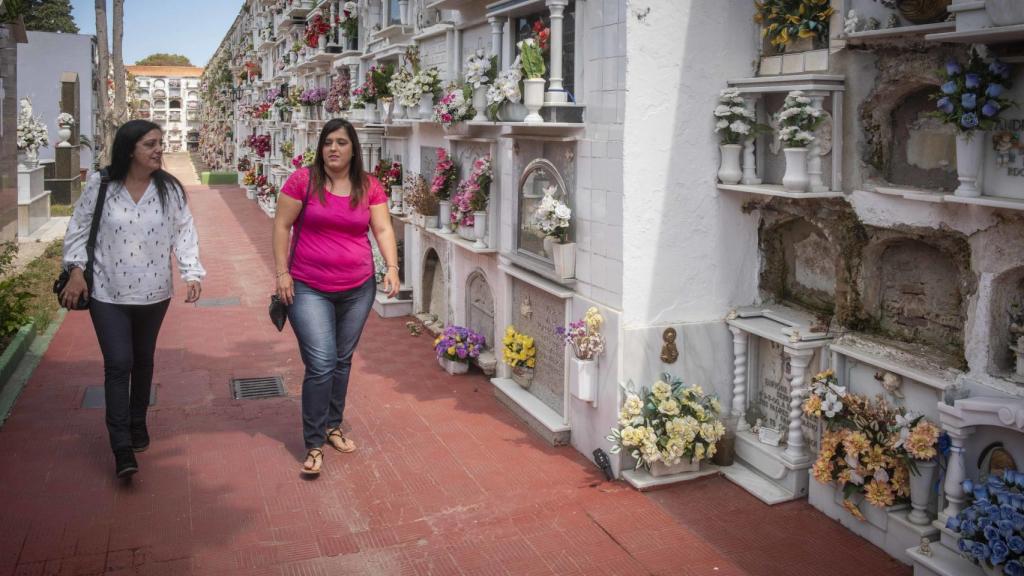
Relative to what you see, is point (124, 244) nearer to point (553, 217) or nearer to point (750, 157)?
point (553, 217)

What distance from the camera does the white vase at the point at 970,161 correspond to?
4.54m

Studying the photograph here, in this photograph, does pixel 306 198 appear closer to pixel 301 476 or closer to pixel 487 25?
pixel 301 476

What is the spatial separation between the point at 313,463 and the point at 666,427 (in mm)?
2287

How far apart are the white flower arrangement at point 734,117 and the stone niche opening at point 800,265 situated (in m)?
0.68

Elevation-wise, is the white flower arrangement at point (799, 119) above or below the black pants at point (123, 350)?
above

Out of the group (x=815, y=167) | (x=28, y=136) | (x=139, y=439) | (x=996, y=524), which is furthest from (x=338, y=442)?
(x=28, y=136)

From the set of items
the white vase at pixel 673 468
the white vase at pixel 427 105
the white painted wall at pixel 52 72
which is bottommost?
the white vase at pixel 673 468

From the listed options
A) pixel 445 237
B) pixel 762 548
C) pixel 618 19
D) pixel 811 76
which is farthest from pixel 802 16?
pixel 445 237

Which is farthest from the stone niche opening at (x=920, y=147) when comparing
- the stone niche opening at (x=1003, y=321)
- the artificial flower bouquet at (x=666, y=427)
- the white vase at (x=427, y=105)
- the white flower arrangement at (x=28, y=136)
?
the white flower arrangement at (x=28, y=136)

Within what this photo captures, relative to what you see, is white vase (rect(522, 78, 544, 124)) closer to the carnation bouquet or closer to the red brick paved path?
the red brick paved path

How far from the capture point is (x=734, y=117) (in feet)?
19.7

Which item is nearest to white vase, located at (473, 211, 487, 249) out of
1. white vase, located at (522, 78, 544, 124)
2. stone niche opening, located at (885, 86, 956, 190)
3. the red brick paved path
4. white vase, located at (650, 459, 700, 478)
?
the red brick paved path

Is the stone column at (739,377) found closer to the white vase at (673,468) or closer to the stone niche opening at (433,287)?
the white vase at (673,468)

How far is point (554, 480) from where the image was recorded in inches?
242
